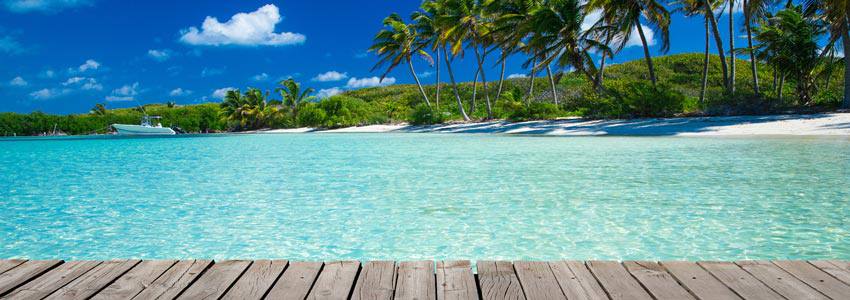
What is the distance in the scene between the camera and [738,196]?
18.2 feet

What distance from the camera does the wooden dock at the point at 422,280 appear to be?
82.0 inches

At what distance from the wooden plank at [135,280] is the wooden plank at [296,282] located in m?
0.55

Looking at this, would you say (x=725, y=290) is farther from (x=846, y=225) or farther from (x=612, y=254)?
(x=846, y=225)

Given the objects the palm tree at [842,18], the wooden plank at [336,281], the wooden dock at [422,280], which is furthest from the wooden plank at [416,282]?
the palm tree at [842,18]

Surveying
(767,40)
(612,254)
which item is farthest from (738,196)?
(767,40)

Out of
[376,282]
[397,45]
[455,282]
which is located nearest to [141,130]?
[397,45]

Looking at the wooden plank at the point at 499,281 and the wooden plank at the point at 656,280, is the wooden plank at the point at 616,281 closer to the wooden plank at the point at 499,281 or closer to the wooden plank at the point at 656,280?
the wooden plank at the point at 656,280

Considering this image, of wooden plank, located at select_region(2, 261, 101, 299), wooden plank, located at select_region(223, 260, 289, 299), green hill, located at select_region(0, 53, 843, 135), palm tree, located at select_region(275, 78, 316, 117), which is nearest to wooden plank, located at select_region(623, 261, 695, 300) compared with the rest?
wooden plank, located at select_region(223, 260, 289, 299)

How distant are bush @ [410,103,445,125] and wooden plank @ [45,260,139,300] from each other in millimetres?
28805

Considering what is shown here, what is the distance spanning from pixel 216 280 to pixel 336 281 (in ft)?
1.69

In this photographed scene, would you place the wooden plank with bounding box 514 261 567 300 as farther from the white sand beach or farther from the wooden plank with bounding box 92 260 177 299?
the white sand beach

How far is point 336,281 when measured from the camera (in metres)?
2.23

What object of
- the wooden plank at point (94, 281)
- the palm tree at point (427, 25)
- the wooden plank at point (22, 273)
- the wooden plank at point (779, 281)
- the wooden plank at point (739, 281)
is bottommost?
the wooden plank at point (779, 281)

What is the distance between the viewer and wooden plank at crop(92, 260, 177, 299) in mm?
2109
